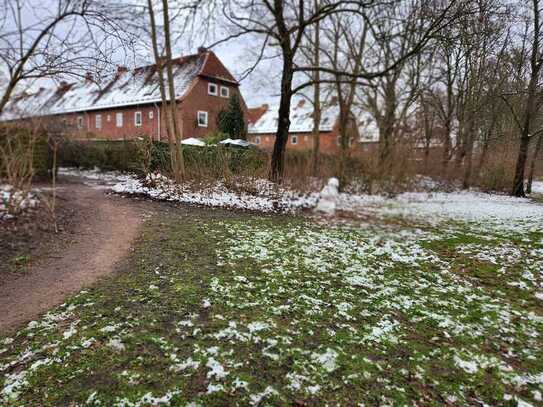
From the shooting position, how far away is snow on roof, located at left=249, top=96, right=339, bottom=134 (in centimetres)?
3850

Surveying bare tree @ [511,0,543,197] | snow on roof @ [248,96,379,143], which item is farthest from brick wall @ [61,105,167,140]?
bare tree @ [511,0,543,197]

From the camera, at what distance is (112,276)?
4.54m

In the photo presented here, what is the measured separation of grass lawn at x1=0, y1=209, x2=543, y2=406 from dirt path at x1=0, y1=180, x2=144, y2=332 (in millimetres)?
281

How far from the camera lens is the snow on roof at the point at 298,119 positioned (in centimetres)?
3850

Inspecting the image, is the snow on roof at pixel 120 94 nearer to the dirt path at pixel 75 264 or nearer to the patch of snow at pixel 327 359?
the dirt path at pixel 75 264

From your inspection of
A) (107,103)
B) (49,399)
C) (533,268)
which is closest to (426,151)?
(533,268)

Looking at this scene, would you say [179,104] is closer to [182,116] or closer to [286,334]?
[182,116]

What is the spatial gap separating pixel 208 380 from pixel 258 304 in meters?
1.36

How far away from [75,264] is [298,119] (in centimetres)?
3900

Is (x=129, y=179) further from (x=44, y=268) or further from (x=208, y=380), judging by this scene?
(x=208, y=380)

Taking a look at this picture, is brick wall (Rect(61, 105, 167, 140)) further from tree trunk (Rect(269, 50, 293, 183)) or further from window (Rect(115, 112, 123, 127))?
tree trunk (Rect(269, 50, 293, 183))

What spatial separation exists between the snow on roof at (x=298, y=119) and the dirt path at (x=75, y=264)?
108 feet

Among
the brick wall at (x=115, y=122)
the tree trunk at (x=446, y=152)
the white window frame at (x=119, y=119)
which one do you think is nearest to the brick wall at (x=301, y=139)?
the brick wall at (x=115, y=122)

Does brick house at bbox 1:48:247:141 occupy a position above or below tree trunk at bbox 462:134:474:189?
above
